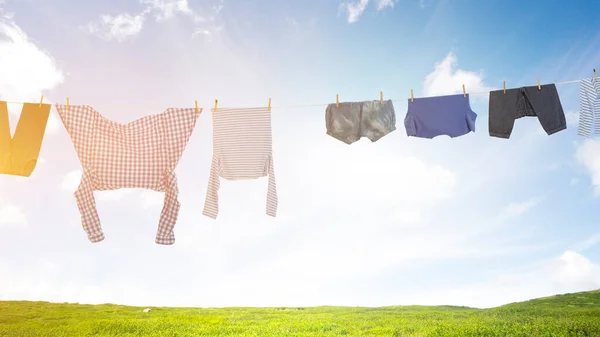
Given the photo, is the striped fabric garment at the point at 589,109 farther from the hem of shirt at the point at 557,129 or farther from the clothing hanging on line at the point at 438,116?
the clothing hanging on line at the point at 438,116

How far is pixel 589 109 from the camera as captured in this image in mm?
9219

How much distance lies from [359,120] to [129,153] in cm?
433

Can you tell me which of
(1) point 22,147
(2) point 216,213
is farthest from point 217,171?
(1) point 22,147

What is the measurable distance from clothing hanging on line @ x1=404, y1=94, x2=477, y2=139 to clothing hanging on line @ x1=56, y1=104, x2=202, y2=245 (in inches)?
163

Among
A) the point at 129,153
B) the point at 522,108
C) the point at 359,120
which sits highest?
the point at 522,108

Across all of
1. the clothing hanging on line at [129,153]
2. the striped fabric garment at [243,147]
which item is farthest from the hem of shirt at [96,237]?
the striped fabric garment at [243,147]

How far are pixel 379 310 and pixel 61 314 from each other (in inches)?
473

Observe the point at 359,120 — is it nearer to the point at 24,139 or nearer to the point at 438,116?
the point at 438,116

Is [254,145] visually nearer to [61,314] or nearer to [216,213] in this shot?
[216,213]

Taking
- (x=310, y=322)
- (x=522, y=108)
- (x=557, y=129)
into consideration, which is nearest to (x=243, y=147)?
(x=522, y=108)

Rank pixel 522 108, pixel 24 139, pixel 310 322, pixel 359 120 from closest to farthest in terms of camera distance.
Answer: pixel 24 139 < pixel 359 120 < pixel 522 108 < pixel 310 322

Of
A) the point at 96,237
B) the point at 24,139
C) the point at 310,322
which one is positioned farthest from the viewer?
the point at 310,322

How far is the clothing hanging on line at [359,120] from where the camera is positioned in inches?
348

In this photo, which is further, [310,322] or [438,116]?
[310,322]
